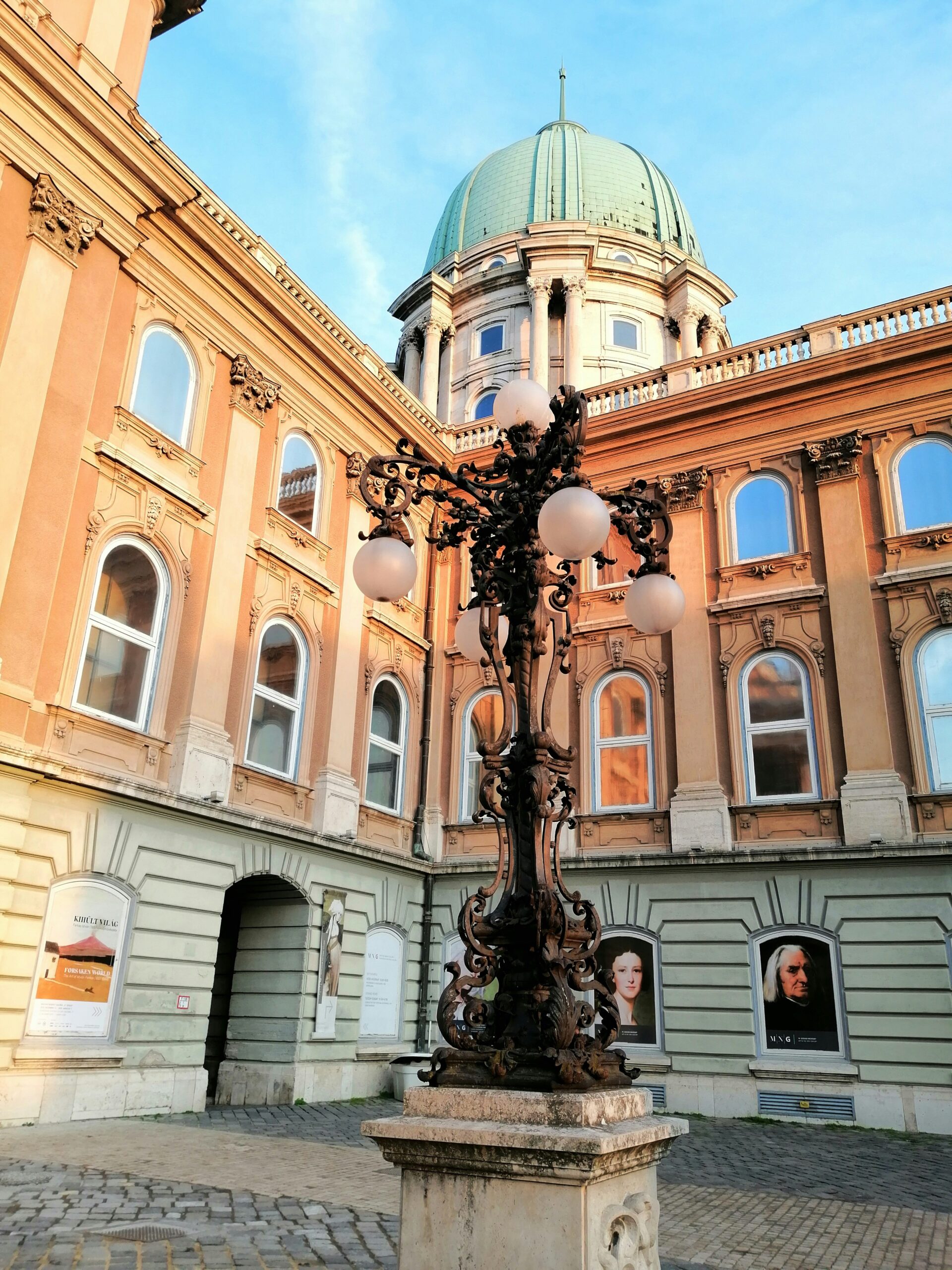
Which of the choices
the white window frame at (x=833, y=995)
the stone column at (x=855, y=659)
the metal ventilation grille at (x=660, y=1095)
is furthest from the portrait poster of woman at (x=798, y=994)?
the stone column at (x=855, y=659)

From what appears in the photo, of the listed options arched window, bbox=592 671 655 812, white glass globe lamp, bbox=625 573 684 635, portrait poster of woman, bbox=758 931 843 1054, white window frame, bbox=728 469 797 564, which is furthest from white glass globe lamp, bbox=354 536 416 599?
white window frame, bbox=728 469 797 564

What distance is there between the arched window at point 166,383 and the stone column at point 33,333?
1.84 m

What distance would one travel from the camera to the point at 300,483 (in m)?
19.0

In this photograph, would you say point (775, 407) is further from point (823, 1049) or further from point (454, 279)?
point (454, 279)

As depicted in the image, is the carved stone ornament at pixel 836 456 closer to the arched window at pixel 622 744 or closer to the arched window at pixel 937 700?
the arched window at pixel 937 700

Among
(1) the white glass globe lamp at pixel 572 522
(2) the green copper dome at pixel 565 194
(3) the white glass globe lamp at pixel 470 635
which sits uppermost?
(2) the green copper dome at pixel 565 194

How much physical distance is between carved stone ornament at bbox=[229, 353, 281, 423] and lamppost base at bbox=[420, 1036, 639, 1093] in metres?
14.8

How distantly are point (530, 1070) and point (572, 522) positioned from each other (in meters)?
2.81

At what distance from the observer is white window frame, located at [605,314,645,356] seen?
3562 cm

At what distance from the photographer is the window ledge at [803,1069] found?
15.6 m

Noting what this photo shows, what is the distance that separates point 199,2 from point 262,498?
9.57m

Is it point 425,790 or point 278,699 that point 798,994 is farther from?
point 278,699

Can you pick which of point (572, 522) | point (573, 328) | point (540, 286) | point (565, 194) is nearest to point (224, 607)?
point (572, 522)

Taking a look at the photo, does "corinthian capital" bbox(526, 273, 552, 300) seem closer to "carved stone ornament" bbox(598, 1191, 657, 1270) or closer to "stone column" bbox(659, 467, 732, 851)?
"stone column" bbox(659, 467, 732, 851)
